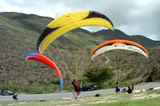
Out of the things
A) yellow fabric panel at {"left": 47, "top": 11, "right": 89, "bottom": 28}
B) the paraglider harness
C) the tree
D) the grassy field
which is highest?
yellow fabric panel at {"left": 47, "top": 11, "right": 89, "bottom": 28}

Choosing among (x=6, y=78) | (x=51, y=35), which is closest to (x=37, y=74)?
(x=6, y=78)

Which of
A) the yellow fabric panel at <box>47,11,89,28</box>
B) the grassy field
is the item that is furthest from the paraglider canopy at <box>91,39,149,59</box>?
the yellow fabric panel at <box>47,11,89,28</box>

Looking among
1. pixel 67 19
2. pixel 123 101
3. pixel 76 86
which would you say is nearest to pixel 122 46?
pixel 67 19

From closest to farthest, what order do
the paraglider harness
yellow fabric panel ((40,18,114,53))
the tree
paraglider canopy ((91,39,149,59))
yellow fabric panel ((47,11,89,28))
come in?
the paraglider harness < yellow fabric panel ((47,11,89,28)) < yellow fabric panel ((40,18,114,53)) < paraglider canopy ((91,39,149,59)) < the tree

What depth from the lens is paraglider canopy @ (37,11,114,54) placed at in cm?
1155

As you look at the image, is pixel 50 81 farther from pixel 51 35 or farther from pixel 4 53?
pixel 51 35

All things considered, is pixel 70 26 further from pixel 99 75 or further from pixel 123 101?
pixel 99 75

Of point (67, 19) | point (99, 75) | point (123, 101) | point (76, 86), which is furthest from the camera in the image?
point (99, 75)

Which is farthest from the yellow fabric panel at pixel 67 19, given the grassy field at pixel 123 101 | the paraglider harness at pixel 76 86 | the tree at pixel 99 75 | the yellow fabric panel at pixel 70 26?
the tree at pixel 99 75

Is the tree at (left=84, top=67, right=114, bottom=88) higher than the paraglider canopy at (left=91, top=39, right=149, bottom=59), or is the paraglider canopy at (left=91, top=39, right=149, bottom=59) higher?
the paraglider canopy at (left=91, top=39, right=149, bottom=59)

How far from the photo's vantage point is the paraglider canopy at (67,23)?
455 inches

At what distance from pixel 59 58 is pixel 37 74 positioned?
26.1ft

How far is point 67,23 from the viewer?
11.7 meters

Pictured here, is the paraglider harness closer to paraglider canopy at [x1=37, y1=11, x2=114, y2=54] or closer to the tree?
paraglider canopy at [x1=37, y1=11, x2=114, y2=54]
